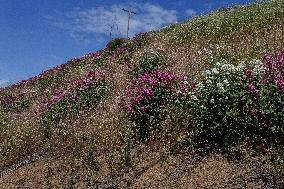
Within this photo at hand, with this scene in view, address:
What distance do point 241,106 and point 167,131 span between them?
1.98m

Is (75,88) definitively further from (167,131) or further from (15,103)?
(15,103)

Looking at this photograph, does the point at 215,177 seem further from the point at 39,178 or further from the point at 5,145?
the point at 5,145

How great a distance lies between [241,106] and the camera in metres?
10.6

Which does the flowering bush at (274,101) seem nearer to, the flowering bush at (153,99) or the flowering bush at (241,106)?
the flowering bush at (241,106)

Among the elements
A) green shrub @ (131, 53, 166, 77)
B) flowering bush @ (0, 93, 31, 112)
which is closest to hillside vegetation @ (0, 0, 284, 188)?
green shrub @ (131, 53, 166, 77)

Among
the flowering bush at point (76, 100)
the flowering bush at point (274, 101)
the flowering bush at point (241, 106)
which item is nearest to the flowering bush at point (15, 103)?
the flowering bush at point (76, 100)

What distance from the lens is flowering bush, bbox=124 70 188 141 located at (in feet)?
40.2

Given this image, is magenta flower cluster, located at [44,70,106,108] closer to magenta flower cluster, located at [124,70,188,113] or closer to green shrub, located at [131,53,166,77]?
green shrub, located at [131,53,166,77]

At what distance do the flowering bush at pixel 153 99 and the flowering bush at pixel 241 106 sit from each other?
1501mm

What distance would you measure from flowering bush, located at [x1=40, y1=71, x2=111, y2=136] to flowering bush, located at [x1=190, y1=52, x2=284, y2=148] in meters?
6.02

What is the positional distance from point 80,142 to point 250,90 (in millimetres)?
4778

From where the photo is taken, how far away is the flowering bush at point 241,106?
32.4 ft

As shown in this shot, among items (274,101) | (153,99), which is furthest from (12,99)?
(274,101)

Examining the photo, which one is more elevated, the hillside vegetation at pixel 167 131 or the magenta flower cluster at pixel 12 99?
the magenta flower cluster at pixel 12 99
